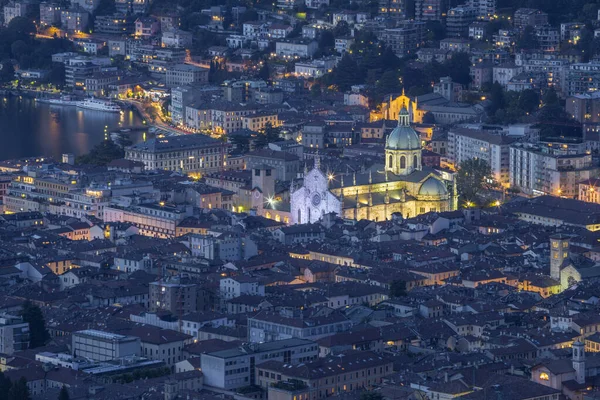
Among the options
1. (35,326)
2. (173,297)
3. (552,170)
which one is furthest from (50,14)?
(35,326)

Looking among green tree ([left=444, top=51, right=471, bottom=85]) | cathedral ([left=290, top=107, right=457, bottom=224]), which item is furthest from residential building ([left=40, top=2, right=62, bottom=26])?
cathedral ([left=290, top=107, right=457, bottom=224])

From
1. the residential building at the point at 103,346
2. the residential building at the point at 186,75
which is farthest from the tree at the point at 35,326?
the residential building at the point at 186,75

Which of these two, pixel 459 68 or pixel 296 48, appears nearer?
pixel 459 68

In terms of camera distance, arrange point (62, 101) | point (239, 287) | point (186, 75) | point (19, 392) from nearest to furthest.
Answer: point (19, 392), point (239, 287), point (186, 75), point (62, 101)

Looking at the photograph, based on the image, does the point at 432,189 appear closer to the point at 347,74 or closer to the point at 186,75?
the point at 347,74

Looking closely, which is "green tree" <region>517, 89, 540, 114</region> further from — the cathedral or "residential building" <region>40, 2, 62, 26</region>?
"residential building" <region>40, 2, 62, 26</region>

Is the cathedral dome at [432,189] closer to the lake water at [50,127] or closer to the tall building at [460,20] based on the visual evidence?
the lake water at [50,127]
